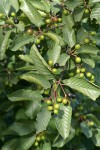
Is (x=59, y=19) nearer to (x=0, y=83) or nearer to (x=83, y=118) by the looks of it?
(x=0, y=83)

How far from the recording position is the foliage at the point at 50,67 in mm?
2287

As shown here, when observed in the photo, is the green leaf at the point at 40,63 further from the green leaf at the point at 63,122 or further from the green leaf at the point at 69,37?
the green leaf at the point at 69,37

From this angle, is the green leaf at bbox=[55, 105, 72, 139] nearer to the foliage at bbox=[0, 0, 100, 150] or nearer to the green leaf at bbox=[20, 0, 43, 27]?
the foliage at bbox=[0, 0, 100, 150]

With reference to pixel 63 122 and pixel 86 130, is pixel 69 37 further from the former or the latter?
pixel 86 130

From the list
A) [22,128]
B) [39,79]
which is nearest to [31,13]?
[39,79]

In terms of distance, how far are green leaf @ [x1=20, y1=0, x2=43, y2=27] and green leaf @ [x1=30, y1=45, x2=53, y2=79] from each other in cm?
46

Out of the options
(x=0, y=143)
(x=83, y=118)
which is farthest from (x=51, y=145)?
(x=0, y=143)

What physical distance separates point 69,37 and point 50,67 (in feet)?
1.07

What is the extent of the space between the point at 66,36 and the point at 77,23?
425 mm

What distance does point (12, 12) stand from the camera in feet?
9.26

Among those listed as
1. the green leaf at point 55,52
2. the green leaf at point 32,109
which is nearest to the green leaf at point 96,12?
the green leaf at point 55,52

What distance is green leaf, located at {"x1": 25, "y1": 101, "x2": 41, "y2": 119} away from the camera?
308 cm

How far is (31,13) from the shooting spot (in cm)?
261

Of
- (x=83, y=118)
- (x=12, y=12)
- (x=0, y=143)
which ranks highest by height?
(x=12, y=12)
